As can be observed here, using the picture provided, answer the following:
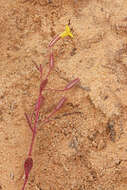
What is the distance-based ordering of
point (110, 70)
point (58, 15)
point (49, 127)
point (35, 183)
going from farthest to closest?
point (58, 15) → point (110, 70) → point (49, 127) → point (35, 183)

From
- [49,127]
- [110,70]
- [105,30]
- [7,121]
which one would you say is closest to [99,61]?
[110,70]

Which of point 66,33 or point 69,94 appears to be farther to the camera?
point 66,33

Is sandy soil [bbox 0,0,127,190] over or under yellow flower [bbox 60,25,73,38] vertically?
under

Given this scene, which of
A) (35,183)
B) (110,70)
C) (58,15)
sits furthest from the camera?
(58,15)

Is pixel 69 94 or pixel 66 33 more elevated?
pixel 66 33

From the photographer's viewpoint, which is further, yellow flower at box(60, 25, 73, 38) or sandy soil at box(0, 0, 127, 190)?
yellow flower at box(60, 25, 73, 38)

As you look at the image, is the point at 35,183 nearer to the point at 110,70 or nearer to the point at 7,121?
the point at 7,121

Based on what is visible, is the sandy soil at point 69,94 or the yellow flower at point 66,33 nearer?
the sandy soil at point 69,94

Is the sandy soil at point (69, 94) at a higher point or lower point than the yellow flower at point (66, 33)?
lower
